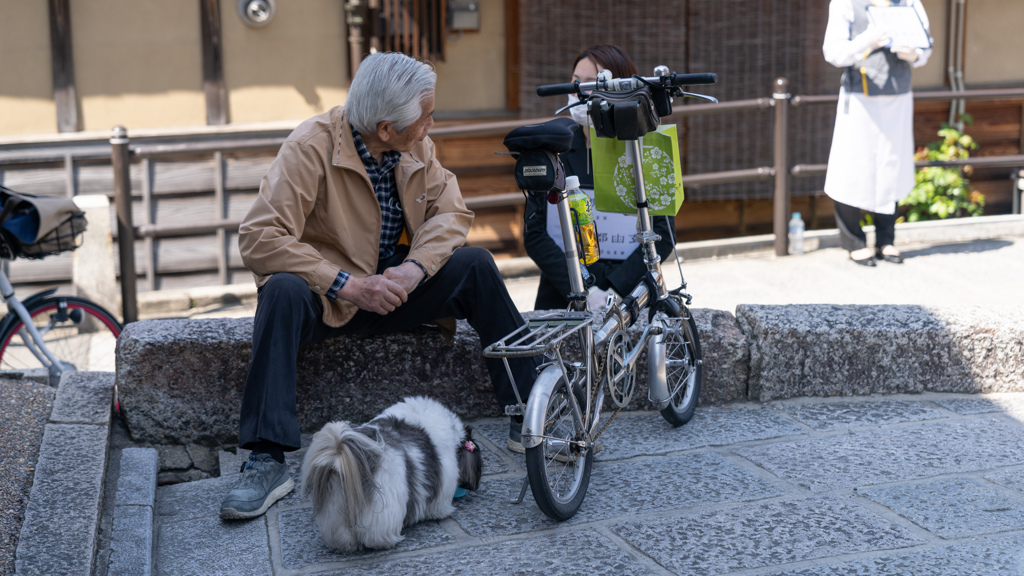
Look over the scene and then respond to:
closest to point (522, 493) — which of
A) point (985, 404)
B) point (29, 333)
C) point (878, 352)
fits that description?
point (878, 352)

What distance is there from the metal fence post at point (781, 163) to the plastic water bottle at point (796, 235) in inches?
2.4

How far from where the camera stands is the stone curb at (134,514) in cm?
246

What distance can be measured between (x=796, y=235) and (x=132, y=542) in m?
5.82

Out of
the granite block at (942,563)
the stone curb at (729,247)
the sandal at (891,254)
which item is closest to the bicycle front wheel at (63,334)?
the stone curb at (729,247)

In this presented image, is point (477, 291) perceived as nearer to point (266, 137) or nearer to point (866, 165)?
point (866, 165)

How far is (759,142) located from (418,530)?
657 cm

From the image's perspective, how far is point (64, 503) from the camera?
2531 millimetres

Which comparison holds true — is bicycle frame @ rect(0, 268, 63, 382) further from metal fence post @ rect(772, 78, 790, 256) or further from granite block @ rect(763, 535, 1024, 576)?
metal fence post @ rect(772, 78, 790, 256)

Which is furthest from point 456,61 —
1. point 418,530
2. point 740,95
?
point 418,530

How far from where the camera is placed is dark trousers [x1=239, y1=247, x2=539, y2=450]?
279 cm

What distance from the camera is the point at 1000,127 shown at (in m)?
9.41

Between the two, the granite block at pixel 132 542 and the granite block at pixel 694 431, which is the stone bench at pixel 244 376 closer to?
the granite block at pixel 694 431

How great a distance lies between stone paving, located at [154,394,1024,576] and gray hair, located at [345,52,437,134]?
46.8 inches

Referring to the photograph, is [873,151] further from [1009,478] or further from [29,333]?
[29,333]
